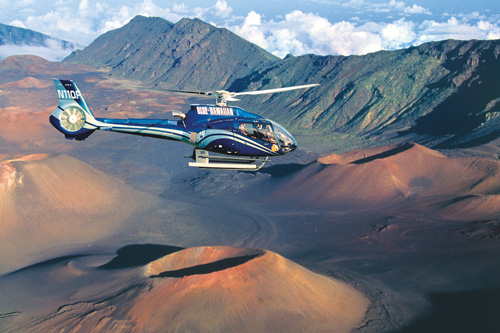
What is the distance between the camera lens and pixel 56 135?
4390 inches

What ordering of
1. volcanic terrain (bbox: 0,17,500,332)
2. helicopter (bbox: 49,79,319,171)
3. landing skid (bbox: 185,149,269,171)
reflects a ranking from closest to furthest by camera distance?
helicopter (bbox: 49,79,319,171), landing skid (bbox: 185,149,269,171), volcanic terrain (bbox: 0,17,500,332)

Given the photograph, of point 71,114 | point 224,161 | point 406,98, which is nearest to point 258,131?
point 224,161

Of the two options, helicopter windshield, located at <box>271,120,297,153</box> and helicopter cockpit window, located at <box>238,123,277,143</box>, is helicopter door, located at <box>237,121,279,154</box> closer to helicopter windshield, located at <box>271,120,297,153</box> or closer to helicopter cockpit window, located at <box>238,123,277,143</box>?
helicopter cockpit window, located at <box>238,123,277,143</box>

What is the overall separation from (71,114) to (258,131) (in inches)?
505

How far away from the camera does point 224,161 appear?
97.7ft

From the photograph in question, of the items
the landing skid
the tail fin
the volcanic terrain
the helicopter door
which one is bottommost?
the volcanic terrain

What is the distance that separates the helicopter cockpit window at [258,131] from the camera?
1113 inches

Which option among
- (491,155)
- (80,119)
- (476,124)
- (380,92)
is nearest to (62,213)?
(80,119)

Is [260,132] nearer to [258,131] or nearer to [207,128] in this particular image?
[258,131]

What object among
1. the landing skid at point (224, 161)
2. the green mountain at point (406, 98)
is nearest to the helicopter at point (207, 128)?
the landing skid at point (224, 161)

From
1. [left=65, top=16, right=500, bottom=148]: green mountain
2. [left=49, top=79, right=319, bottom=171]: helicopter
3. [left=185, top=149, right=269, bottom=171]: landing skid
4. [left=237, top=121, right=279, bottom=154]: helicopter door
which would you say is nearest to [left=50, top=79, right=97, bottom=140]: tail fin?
[left=49, top=79, right=319, bottom=171]: helicopter

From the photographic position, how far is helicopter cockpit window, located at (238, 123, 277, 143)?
92.7 feet

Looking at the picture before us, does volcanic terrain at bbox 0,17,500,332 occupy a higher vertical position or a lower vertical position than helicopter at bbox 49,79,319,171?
lower

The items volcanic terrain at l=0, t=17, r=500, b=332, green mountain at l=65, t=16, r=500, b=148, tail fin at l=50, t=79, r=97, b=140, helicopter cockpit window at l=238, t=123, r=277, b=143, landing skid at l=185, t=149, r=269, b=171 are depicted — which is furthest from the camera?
green mountain at l=65, t=16, r=500, b=148
